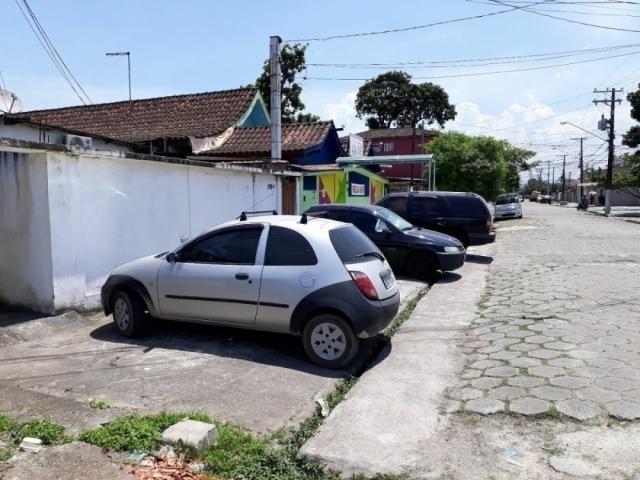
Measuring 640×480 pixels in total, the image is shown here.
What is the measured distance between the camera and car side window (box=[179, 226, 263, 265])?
5922 mm

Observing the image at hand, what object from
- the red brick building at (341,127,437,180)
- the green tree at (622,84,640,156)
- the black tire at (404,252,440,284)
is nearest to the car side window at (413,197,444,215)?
the black tire at (404,252,440,284)

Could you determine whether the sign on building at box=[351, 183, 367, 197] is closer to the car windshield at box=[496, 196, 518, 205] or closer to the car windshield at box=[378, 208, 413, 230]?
the car windshield at box=[378, 208, 413, 230]

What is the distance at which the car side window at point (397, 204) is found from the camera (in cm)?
1380

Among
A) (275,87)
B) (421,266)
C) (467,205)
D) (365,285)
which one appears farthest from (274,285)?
(275,87)

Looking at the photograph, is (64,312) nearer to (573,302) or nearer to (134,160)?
(134,160)

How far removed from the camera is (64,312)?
7.05 meters

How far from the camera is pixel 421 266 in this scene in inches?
423

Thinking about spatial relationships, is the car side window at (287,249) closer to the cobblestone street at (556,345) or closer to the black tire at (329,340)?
the black tire at (329,340)

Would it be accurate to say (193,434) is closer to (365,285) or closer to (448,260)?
(365,285)

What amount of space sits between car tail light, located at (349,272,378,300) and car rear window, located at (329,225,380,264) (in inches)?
8.7

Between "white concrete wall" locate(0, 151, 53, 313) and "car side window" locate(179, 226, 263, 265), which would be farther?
"white concrete wall" locate(0, 151, 53, 313)

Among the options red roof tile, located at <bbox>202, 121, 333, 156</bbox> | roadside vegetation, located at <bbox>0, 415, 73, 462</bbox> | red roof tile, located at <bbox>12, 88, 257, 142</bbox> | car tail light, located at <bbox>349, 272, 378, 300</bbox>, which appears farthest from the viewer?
red roof tile, located at <bbox>12, 88, 257, 142</bbox>

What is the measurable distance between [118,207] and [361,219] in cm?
497

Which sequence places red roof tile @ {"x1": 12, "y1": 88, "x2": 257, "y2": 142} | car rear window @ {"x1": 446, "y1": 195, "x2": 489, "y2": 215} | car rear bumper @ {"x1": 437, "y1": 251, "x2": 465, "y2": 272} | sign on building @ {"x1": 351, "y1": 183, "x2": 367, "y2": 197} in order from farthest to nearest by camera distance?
sign on building @ {"x1": 351, "y1": 183, "x2": 367, "y2": 197}, red roof tile @ {"x1": 12, "y1": 88, "x2": 257, "y2": 142}, car rear window @ {"x1": 446, "y1": 195, "x2": 489, "y2": 215}, car rear bumper @ {"x1": 437, "y1": 251, "x2": 465, "y2": 272}
